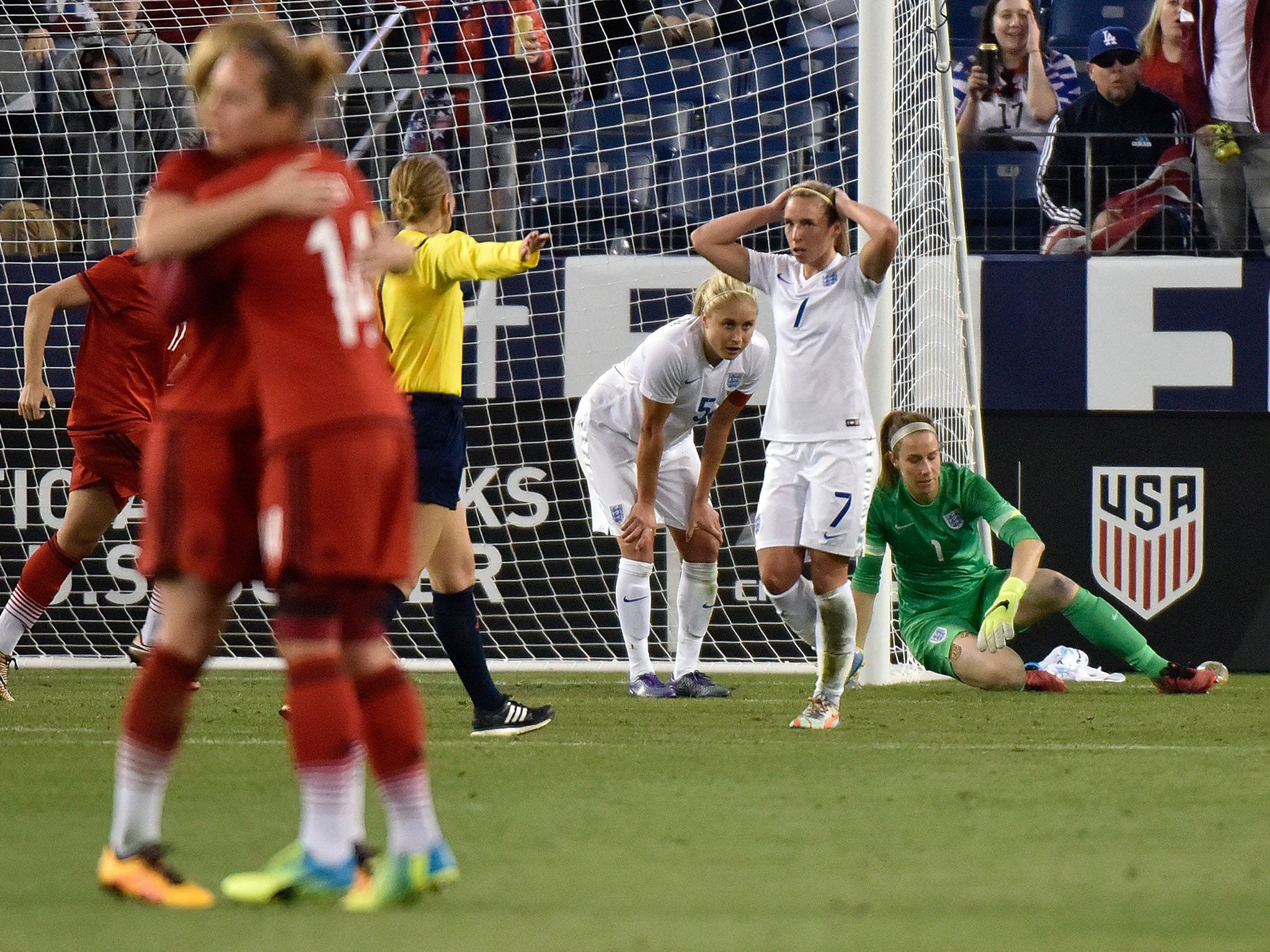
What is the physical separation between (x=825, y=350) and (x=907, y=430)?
124 cm

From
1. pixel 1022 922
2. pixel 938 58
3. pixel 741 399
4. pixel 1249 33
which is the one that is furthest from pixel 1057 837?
pixel 1249 33

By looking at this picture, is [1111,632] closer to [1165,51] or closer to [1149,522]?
[1149,522]

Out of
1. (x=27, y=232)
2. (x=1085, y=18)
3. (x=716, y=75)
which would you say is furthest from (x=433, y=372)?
(x=1085, y=18)

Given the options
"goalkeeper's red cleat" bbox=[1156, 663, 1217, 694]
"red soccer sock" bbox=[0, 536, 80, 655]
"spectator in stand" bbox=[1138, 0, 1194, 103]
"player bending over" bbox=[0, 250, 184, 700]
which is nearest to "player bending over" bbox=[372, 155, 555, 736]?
"player bending over" bbox=[0, 250, 184, 700]

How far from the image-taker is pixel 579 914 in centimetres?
238

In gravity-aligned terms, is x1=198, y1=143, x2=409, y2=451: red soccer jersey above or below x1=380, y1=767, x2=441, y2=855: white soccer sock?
above

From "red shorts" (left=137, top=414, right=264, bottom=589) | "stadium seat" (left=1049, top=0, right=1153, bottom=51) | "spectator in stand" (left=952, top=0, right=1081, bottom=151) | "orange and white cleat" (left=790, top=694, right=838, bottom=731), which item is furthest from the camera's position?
"stadium seat" (left=1049, top=0, right=1153, bottom=51)

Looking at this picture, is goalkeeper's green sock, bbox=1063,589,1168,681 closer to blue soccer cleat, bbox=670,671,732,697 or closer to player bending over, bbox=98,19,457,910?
blue soccer cleat, bbox=670,671,732,697

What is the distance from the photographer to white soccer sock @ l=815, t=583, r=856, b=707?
522 centimetres

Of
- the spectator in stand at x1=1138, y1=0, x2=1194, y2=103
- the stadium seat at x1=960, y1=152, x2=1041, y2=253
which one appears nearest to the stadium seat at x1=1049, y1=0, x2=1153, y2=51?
the spectator in stand at x1=1138, y1=0, x2=1194, y2=103

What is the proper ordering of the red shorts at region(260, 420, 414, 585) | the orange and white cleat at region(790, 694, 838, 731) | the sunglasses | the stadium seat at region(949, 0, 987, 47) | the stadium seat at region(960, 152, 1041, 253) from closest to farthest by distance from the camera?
the red shorts at region(260, 420, 414, 585)
the orange and white cleat at region(790, 694, 838, 731)
the stadium seat at region(960, 152, 1041, 253)
the sunglasses
the stadium seat at region(949, 0, 987, 47)

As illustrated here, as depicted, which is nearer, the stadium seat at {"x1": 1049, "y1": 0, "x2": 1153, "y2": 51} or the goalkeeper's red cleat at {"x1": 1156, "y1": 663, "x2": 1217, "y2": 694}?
the goalkeeper's red cleat at {"x1": 1156, "y1": 663, "x2": 1217, "y2": 694}

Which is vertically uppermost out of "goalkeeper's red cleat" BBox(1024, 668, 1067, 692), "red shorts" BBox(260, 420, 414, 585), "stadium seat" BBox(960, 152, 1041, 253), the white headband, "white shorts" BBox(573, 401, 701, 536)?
"stadium seat" BBox(960, 152, 1041, 253)

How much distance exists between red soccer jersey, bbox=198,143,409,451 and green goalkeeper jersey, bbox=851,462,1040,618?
432cm
